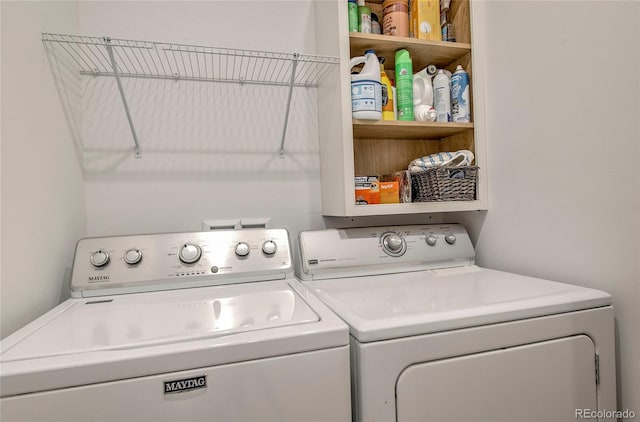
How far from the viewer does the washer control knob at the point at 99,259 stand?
1.13 meters

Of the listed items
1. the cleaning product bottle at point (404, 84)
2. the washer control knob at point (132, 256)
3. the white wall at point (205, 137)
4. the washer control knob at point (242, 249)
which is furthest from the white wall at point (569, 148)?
the washer control knob at point (132, 256)

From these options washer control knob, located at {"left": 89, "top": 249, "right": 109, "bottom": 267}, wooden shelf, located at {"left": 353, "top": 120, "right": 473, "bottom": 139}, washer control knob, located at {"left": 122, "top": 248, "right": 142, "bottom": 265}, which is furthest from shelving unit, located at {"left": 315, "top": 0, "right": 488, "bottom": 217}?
washer control knob, located at {"left": 89, "top": 249, "right": 109, "bottom": 267}

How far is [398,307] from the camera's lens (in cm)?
93

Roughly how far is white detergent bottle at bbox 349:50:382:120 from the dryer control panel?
0.48m

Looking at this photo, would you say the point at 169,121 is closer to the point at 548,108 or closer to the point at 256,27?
the point at 256,27

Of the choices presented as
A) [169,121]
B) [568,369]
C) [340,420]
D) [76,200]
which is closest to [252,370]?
[340,420]

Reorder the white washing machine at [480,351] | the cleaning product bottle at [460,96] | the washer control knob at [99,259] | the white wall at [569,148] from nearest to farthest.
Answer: the white washing machine at [480,351] < the white wall at [569,148] < the washer control knob at [99,259] < the cleaning product bottle at [460,96]

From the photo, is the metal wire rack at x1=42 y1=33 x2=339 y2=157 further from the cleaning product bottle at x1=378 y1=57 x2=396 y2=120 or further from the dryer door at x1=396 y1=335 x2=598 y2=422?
the dryer door at x1=396 y1=335 x2=598 y2=422

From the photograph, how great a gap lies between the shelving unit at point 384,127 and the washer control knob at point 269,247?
0.99ft

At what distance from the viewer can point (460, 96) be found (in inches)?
57.7

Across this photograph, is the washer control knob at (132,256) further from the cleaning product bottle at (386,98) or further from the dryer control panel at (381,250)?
the cleaning product bottle at (386,98)

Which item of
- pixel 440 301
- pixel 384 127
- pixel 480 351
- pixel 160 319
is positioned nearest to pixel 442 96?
pixel 384 127

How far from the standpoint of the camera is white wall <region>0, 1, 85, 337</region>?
88cm

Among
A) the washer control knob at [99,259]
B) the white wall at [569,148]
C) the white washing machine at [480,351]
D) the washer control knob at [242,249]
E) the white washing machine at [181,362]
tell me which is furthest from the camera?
the washer control knob at [242,249]
